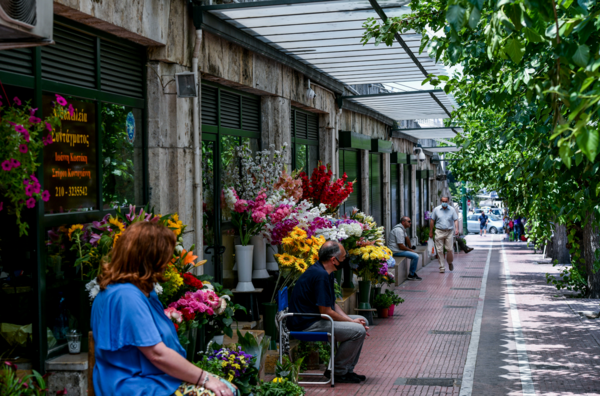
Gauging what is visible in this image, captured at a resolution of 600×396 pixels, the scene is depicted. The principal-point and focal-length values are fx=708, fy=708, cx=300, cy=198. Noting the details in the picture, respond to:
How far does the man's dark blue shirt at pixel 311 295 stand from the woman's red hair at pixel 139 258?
13.2 feet

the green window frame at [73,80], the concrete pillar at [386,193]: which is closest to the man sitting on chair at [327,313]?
the green window frame at [73,80]

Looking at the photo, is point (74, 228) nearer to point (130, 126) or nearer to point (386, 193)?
point (130, 126)

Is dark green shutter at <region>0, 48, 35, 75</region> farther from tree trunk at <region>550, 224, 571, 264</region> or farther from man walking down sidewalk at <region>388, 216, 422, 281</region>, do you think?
tree trunk at <region>550, 224, 571, 264</region>

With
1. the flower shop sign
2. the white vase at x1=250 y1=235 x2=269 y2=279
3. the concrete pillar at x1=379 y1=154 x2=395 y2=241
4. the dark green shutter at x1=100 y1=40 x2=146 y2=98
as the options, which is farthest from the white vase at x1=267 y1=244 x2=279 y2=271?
the concrete pillar at x1=379 y1=154 x2=395 y2=241

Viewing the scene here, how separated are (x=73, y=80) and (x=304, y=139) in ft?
22.2

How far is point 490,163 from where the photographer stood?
1544cm

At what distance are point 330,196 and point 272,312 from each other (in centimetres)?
288

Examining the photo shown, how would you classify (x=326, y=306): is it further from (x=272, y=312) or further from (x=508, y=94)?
(x=508, y=94)

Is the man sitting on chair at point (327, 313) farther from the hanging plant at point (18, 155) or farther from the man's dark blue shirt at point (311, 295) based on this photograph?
the hanging plant at point (18, 155)

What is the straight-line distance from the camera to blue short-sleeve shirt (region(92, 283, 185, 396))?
2.78 m

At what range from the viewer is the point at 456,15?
314cm

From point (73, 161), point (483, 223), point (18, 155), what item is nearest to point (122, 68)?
point (73, 161)

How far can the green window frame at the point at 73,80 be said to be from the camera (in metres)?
5.08

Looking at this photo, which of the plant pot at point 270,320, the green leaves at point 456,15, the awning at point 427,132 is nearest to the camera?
the green leaves at point 456,15
